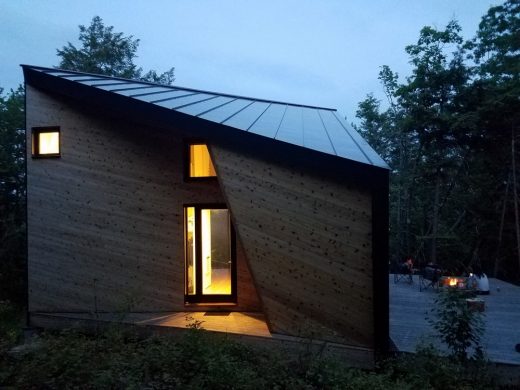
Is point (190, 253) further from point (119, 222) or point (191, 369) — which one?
point (191, 369)

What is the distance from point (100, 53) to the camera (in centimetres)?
2272

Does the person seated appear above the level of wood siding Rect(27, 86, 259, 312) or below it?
below

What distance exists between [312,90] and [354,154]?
187 meters

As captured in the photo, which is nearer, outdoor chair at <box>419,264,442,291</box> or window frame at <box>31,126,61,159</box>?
window frame at <box>31,126,61,159</box>

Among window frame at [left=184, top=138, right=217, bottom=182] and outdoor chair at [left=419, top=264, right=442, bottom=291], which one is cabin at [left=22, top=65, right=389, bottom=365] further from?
outdoor chair at [left=419, top=264, right=442, bottom=291]

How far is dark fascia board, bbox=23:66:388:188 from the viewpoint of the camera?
18.7ft

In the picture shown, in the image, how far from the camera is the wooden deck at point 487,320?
19.6ft

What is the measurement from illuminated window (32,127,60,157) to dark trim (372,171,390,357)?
599cm

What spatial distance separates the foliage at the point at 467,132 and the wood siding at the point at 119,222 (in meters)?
10.6

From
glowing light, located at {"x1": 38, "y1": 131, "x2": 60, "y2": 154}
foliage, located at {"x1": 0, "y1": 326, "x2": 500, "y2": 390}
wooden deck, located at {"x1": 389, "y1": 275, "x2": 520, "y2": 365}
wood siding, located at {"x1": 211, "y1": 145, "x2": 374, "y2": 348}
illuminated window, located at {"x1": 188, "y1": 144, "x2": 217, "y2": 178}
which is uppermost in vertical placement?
glowing light, located at {"x1": 38, "y1": 131, "x2": 60, "y2": 154}

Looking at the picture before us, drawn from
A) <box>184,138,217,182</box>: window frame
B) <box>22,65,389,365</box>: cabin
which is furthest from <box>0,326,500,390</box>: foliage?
<box>184,138,217,182</box>: window frame

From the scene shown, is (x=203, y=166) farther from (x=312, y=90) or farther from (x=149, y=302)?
(x=312, y=90)

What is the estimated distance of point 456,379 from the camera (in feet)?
15.1

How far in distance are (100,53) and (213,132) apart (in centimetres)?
1933
